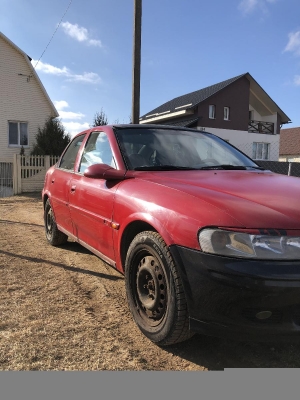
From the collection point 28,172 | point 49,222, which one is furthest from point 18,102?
point 49,222

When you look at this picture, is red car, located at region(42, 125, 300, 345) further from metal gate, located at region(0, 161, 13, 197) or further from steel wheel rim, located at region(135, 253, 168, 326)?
metal gate, located at region(0, 161, 13, 197)

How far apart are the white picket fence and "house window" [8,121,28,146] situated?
4.32m

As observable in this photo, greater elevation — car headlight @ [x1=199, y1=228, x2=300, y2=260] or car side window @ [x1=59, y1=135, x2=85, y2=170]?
car side window @ [x1=59, y1=135, x2=85, y2=170]

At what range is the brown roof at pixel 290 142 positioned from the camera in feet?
124

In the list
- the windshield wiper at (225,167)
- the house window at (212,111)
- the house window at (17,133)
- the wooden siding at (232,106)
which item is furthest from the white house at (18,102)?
the windshield wiper at (225,167)

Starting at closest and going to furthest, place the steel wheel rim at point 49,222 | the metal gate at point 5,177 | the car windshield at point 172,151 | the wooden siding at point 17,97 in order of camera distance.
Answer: the car windshield at point 172,151 < the steel wheel rim at point 49,222 < the metal gate at point 5,177 < the wooden siding at point 17,97

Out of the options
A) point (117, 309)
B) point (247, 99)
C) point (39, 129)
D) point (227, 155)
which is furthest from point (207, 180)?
point (247, 99)

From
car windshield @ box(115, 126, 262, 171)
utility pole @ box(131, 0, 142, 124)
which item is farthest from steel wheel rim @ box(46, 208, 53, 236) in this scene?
utility pole @ box(131, 0, 142, 124)

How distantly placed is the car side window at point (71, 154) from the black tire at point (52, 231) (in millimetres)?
739

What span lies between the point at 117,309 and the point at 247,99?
89.0ft

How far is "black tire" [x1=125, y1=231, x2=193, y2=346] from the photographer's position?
2180 millimetres

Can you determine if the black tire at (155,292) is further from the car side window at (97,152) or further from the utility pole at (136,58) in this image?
the utility pole at (136,58)

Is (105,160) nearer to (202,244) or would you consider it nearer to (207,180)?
(207,180)

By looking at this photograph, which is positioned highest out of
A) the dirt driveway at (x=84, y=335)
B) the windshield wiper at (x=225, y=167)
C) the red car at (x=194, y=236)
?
the windshield wiper at (x=225, y=167)
